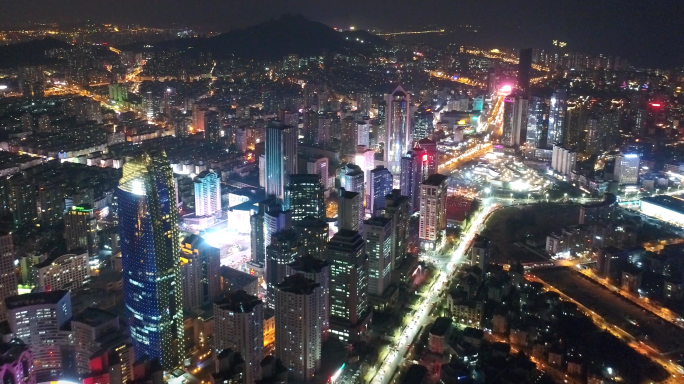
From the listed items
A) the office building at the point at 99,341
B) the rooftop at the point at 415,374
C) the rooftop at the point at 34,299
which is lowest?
the rooftop at the point at 415,374

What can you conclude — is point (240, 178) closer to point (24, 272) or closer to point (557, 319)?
point (24, 272)

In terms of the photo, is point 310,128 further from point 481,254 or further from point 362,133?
point 481,254

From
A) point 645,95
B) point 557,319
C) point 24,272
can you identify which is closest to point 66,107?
point 24,272

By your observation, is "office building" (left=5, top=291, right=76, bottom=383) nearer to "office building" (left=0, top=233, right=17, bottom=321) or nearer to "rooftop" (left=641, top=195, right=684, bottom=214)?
"office building" (left=0, top=233, right=17, bottom=321)

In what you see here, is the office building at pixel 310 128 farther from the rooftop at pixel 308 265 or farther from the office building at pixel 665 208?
the rooftop at pixel 308 265

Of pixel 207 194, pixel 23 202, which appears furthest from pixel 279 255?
pixel 23 202

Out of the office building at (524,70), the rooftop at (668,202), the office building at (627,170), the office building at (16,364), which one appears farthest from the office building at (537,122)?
the office building at (16,364)
